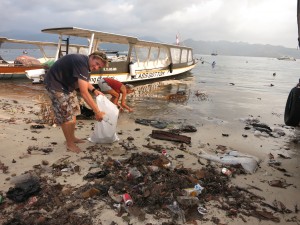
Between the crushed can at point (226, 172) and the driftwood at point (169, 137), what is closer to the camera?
the crushed can at point (226, 172)

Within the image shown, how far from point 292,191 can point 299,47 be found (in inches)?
145

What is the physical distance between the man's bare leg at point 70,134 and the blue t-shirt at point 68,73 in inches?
23.8

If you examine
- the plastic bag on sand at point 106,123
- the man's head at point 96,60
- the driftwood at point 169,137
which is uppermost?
the man's head at point 96,60

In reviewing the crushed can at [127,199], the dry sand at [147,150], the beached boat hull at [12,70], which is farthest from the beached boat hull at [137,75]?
the crushed can at [127,199]

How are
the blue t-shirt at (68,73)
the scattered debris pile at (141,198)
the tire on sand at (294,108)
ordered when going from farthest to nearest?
the tire on sand at (294,108)
the blue t-shirt at (68,73)
the scattered debris pile at (141,198)

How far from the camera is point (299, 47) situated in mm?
6195

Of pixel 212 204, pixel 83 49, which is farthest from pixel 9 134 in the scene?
pixel 83 49

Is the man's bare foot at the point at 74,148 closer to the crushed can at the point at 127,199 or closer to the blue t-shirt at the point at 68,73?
the blue t-shirt at the point at 68,73

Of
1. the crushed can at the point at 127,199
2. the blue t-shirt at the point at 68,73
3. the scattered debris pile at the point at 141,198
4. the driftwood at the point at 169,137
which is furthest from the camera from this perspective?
the driftwood at the point at 169,137

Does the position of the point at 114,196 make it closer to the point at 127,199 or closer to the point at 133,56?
the point at 127,199

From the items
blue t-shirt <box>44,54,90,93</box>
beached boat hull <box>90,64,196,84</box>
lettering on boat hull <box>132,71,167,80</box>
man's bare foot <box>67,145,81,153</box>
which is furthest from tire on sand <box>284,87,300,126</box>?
lettering on boat hull <box>132,71,167,80</box>

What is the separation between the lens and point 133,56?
16906 mm

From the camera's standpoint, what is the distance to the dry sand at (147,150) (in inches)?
130

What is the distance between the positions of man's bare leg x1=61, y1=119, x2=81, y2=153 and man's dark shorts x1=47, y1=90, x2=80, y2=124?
0.10 metres
